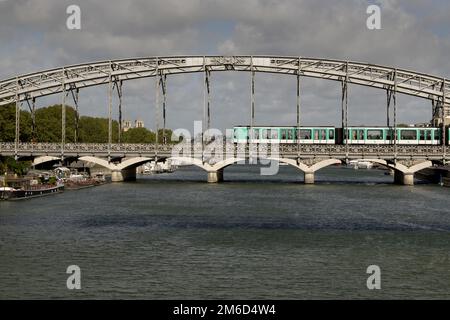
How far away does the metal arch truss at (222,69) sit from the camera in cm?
8800

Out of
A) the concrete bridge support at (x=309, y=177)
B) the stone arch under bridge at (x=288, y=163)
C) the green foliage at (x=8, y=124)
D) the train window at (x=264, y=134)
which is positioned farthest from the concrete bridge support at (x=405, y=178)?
the green foliage at (x=8, y=124)

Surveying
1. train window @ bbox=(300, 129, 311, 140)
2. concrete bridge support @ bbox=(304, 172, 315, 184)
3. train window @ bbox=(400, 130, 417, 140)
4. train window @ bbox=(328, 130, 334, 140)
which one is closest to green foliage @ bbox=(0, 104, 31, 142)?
train window @ bbox=(300, 129, 311, 140)

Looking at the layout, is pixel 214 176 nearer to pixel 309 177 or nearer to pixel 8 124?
pixel 309 177

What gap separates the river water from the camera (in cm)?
2972

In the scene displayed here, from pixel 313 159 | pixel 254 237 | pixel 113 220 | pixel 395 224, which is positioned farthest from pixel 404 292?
pixel 313 159

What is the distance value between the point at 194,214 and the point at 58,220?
11432 millimetres

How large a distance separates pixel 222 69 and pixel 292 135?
14162 mm

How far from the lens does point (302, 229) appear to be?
4788 centimetres

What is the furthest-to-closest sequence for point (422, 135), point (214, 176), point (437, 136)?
point (214, 176), point (422, 135), point (437, 136)

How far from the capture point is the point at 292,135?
316 feet

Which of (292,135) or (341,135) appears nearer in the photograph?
(292,135)

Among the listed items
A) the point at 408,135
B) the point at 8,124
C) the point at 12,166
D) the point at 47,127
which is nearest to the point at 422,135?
the point at 408,135

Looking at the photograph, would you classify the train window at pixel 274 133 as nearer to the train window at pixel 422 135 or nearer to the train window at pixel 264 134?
the train window at pixel 264 134

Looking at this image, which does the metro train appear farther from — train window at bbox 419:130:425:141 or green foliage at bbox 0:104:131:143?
green foliage at bbox 0:104:131:143
